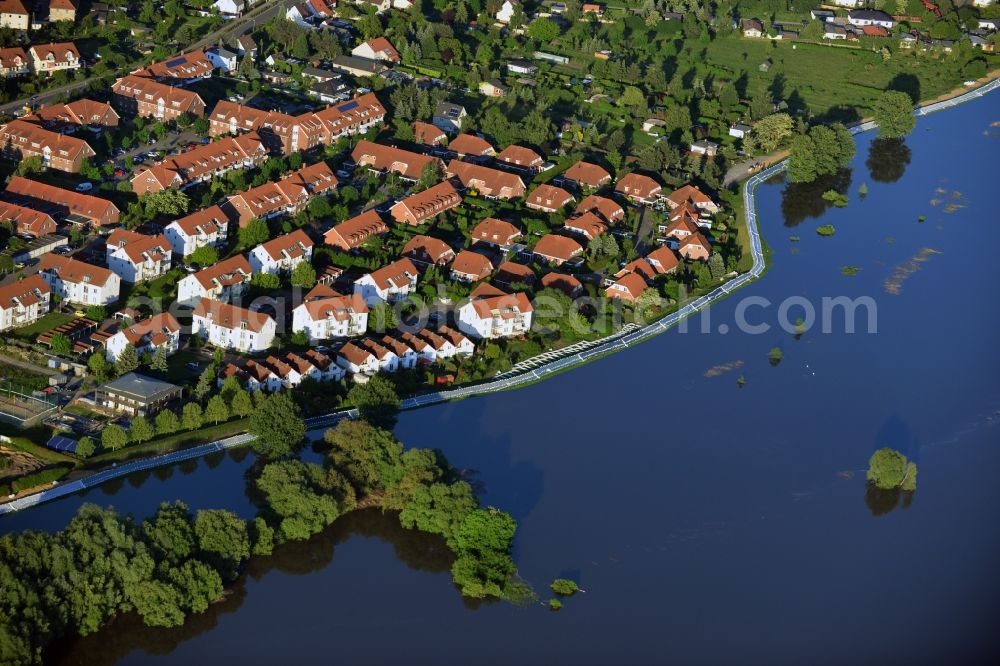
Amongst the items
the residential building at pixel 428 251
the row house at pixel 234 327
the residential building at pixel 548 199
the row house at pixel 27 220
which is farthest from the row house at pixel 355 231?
the row house at pixel 27 220

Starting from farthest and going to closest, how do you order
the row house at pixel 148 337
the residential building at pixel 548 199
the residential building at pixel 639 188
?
the residential building at pixel 639 188
the residential building at pixel 548 199
the row house at pixel 148 337

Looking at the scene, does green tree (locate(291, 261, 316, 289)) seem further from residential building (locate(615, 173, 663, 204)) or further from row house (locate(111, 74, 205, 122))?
row house (locate(111, 74, 205, 122))

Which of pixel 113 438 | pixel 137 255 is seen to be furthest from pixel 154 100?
pixel 113 438

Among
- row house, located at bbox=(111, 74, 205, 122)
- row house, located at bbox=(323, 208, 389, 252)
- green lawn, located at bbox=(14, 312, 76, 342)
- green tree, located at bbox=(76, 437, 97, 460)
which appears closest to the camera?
green tree, located at bbox=(76, 437, 97, 460)

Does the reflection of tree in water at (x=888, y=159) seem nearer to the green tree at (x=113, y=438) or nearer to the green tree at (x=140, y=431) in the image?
the green tree at (x=140, y=431)

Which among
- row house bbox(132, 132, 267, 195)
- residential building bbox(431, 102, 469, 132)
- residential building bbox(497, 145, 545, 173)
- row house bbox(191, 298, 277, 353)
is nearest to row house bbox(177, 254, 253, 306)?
row house bbox(191, 298, 277, 353)

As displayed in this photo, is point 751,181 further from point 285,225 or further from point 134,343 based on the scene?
point 134,343
